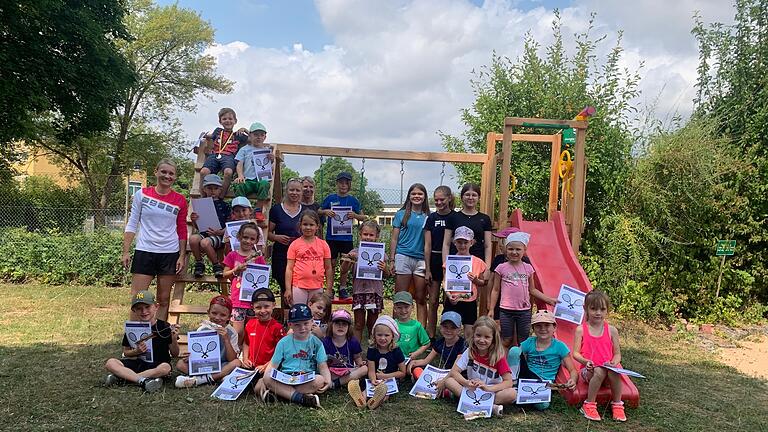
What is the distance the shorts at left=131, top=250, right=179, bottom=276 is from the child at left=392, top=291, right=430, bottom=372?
2.23 meters

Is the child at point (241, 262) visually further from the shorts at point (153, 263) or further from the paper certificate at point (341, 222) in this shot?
the paper certificate at point (341, 222)

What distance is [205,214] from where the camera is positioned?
18.6 feet

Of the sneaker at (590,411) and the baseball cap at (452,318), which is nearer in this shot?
the sneaker at (590,411)

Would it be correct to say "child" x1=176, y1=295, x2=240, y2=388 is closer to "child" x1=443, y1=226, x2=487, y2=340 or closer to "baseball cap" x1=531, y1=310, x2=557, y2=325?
"child" x1=443, y1=226, x2=487, y2=340

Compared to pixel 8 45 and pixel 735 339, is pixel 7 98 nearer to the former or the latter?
pixel 8 45

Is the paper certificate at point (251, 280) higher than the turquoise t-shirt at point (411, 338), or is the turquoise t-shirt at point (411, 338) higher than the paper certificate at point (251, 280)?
the paper certificate at point (251, 280)

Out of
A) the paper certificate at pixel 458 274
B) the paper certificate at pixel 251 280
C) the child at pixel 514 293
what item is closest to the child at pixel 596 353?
the child at pixel 514 293

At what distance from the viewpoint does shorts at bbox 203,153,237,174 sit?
600cm

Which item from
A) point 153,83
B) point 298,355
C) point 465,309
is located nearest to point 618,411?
point 465,309

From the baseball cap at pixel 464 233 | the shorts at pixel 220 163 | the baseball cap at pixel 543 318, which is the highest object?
the shorts at pixel 220 163

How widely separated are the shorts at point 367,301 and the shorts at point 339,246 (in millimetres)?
822

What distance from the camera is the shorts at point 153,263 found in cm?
505

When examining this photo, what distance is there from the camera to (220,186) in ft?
19.0

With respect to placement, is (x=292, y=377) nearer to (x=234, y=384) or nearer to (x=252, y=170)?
(x=234, y=384)
